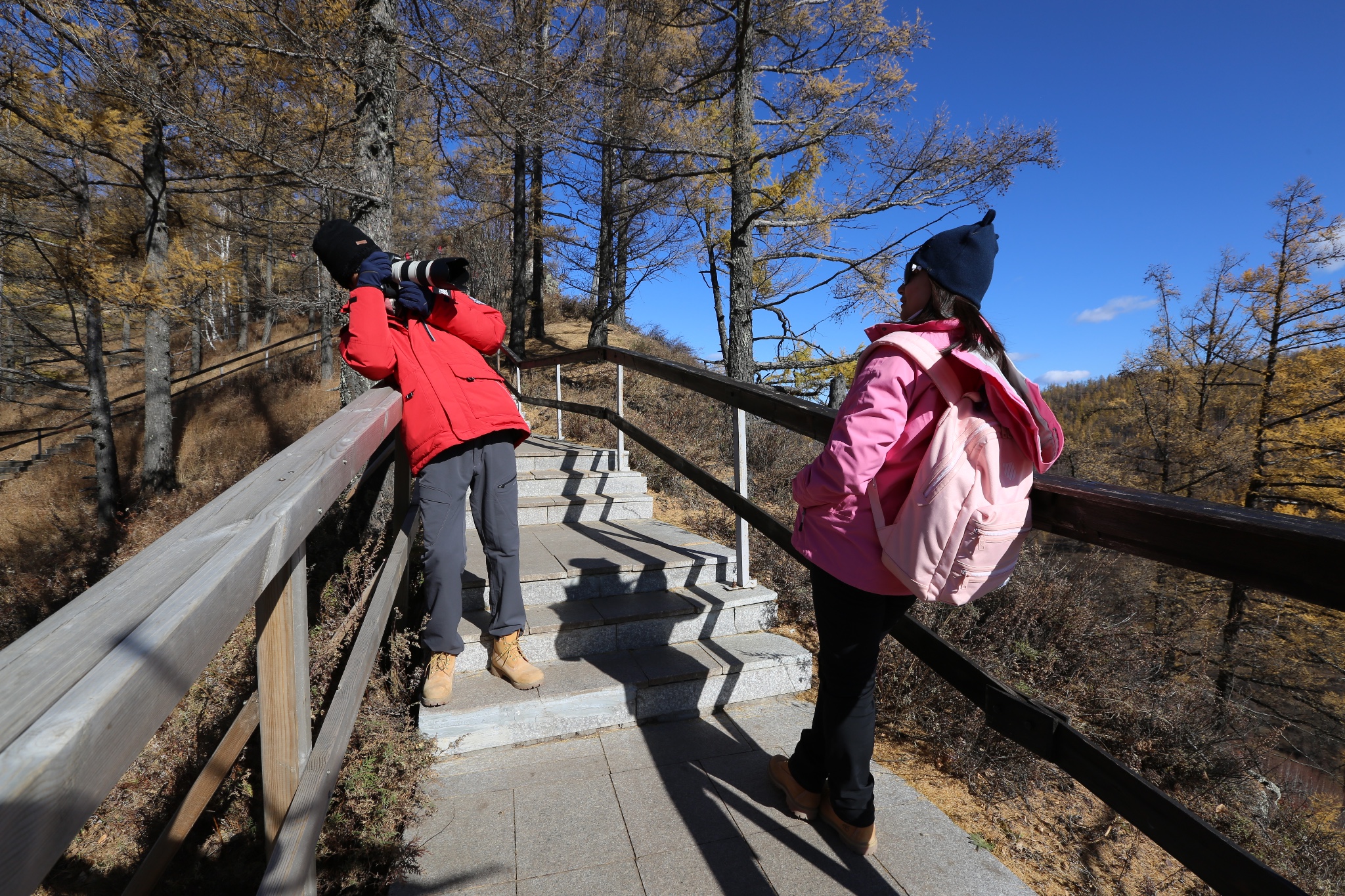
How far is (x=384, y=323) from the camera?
247cm

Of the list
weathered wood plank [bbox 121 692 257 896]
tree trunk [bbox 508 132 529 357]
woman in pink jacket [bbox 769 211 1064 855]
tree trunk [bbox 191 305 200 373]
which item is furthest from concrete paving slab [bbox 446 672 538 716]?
tree trunk [bbox 191 305 200 373]

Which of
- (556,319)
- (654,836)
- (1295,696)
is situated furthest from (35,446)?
(1295,696)

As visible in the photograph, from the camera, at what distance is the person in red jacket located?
249cm

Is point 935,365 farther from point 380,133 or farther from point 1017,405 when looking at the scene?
point 380,133

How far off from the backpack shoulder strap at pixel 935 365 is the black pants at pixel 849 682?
567 millimetres

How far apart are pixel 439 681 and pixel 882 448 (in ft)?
6.29

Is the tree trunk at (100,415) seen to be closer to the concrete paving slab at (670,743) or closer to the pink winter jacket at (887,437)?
the concrete paving slab at (670,743)

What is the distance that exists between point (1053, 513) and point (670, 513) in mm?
4048

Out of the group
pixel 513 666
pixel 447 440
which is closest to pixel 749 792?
pixel 513 666

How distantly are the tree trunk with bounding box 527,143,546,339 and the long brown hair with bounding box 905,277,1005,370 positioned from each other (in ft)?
49.7

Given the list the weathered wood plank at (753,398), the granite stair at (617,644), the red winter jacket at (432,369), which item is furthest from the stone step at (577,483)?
the red winter jacket at (432,369)

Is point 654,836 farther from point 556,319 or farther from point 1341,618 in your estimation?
point 556,319

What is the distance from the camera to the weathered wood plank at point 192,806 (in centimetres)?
174

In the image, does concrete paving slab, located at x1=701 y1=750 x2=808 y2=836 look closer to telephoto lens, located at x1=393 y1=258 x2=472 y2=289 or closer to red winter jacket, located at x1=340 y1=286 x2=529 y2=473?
red winter jacket, located at x1=340 y1=286 x2=529 y2=473
